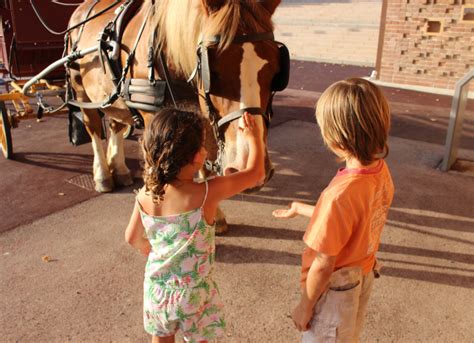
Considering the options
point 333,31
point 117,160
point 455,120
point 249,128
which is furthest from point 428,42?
point 249,128

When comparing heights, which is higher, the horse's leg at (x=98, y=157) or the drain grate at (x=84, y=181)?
the horse's leg at (x=98, y=157)

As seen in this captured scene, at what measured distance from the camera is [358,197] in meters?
1.57

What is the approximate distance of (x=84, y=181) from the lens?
16.6 feet

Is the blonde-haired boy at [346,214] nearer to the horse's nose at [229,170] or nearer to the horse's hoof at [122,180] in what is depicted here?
the horse's nose at [229,170]

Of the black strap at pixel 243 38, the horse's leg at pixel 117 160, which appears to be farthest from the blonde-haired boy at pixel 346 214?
the horse's leg at pixel 117 160

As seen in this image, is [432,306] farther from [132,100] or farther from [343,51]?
[343,51]

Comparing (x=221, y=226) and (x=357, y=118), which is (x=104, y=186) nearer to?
(x=221, y=226)

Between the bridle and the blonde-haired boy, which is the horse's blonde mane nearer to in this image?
the bridle

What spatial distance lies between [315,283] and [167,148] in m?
0.76

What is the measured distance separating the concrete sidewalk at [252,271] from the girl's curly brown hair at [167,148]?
133cm

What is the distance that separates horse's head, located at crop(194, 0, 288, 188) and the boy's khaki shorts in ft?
2.98

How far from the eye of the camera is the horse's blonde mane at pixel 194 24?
2428 millimetres

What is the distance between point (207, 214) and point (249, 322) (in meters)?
1.20

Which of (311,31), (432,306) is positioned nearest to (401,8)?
(311,31)
